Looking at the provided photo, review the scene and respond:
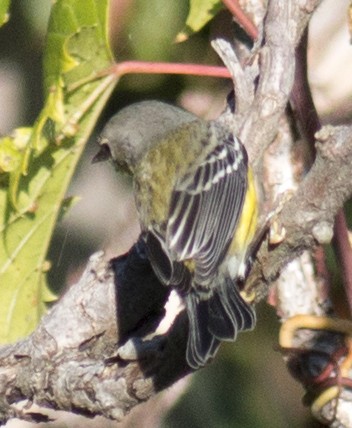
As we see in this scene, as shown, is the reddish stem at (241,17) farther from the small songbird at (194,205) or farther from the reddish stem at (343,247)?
the reddish stem at (343,247)

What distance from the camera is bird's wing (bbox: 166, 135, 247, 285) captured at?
2.60 meters

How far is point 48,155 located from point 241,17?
55cm

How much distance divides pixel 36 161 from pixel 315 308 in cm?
74

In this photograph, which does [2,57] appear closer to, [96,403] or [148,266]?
[148,266]

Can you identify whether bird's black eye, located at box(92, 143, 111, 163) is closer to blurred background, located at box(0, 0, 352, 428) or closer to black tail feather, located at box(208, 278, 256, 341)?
blurred background, located at box(0, 0, 352, 428)

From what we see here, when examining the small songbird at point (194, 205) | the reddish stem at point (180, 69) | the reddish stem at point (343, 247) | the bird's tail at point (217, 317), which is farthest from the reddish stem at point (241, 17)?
the bird's tail at point (217, 317)

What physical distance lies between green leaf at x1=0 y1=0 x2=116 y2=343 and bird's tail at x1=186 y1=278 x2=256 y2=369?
Answer: 41cm

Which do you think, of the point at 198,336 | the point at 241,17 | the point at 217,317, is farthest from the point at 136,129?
the point at 198,336

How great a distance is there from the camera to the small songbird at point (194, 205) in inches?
96.1

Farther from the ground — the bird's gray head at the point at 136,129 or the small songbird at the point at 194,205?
the bird's gray head at the point at 136,129

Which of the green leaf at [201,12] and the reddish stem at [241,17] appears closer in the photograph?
the reddish stem at [241,17]

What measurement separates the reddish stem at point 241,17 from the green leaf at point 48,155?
272 millimetres

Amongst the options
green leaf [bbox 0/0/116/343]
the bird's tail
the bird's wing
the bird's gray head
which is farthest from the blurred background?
the bird's tail

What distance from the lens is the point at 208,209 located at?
278 centimetres
